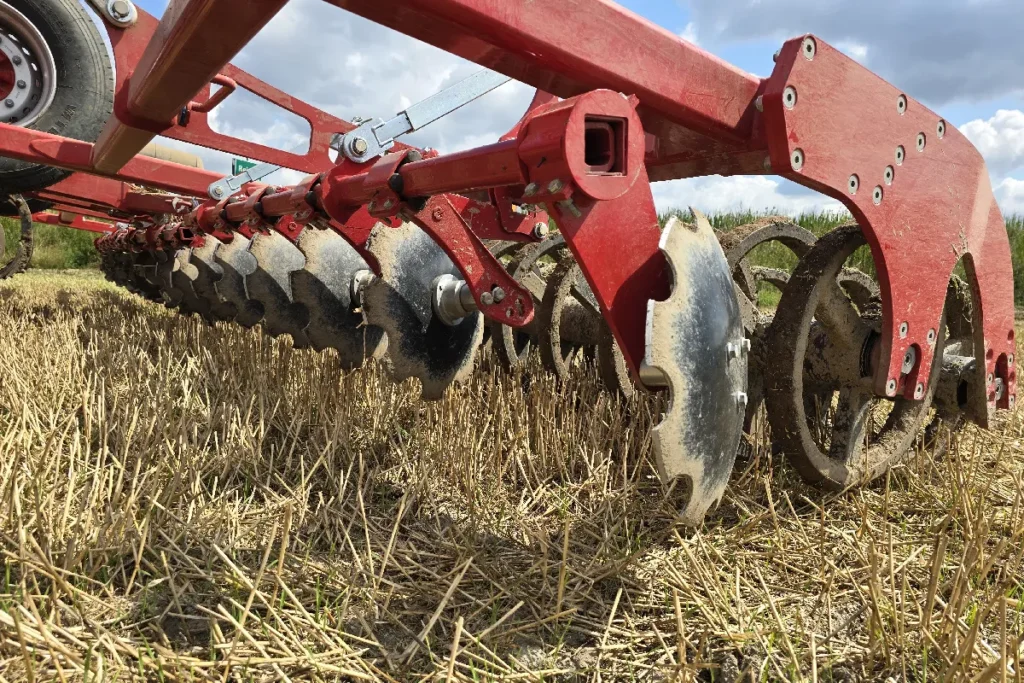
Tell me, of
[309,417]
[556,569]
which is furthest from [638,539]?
[309,417]

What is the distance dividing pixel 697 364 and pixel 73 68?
3.57 meters

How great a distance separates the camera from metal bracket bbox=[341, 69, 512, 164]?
2.23 m

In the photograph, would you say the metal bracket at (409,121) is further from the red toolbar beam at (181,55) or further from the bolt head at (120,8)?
the bolt head at (120,8)

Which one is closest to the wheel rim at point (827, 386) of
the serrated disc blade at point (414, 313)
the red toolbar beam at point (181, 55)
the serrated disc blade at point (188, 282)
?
the serrated disc blade at point (414, 313)

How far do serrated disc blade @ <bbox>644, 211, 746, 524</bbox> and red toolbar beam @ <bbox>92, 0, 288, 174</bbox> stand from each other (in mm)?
770

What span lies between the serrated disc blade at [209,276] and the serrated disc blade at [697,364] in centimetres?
339

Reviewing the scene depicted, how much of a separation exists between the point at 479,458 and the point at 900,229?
4.21ft

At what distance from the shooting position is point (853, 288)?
242 centimetres

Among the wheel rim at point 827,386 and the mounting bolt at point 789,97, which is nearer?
the mounting bolt at point 789,97

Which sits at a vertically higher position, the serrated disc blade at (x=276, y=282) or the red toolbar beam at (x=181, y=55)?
the red toolbar beam at (x=181, y=55)

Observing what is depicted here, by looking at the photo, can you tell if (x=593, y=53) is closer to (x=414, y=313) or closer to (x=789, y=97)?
(x=789, y=97)

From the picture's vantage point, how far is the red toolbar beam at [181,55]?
1.16m

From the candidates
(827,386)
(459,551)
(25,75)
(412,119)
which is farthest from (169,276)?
(827,386)

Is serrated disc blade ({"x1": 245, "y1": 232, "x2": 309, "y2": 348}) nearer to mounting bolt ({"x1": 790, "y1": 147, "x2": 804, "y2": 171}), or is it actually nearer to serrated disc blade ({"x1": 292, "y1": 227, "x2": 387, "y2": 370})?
serrated disc blade ({"x1": 292, "y1": 227, "x2": 387, "y2": 370})
